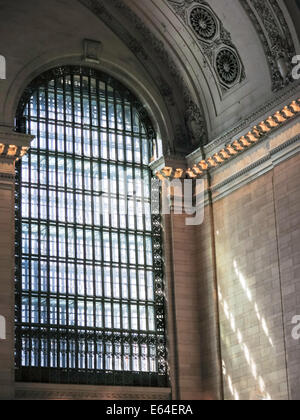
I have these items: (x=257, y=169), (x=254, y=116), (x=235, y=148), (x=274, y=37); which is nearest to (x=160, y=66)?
(x=235, y=148)

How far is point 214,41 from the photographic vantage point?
136ft

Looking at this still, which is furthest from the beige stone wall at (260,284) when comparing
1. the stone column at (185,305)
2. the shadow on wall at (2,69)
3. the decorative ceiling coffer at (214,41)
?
the shadow on wall at (2,69)

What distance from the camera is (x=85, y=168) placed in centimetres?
4184

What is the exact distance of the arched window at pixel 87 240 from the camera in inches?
1551

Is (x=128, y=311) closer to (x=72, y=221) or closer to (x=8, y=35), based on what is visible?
(x=72, y=221)

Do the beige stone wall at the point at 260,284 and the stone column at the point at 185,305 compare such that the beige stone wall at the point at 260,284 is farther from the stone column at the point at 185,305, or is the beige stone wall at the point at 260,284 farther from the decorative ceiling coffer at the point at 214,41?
the decorative ceiling coffer at the point at 214,41

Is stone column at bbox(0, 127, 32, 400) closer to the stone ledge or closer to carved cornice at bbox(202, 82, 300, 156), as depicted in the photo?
the stone ledge

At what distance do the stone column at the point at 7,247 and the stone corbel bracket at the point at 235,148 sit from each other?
5.58m

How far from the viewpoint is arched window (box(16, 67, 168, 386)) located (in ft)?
129

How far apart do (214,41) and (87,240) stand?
7.92 meters

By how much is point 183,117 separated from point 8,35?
6.89 m

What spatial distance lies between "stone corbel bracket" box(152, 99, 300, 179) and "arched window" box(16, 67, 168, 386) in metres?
1.05

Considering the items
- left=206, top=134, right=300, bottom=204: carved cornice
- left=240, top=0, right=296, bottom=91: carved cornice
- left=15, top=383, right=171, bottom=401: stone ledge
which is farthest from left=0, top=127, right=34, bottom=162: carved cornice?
left=240, top=0, right=296, bottom=91: carved cornice

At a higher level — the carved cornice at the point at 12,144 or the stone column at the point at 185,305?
the carved cornice at the point at 12,144
